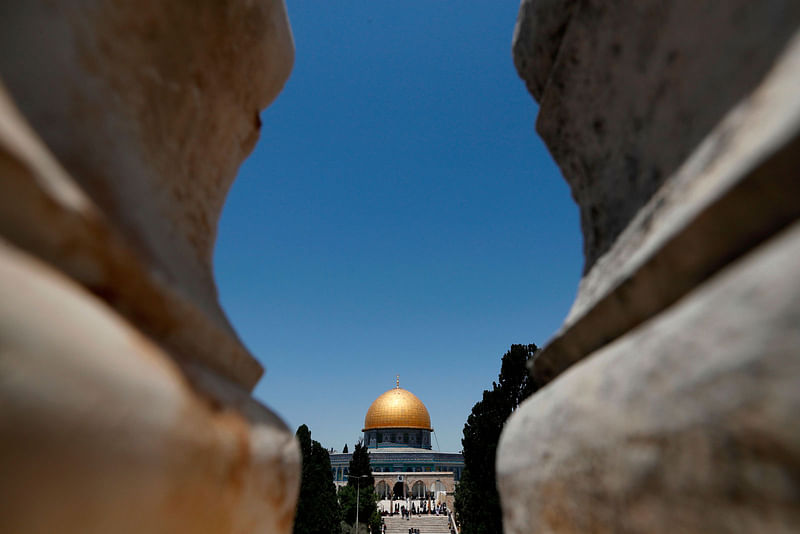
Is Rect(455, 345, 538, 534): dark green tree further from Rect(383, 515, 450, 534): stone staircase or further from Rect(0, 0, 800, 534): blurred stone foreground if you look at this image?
Rect(383, 515, 450, 534): stone staircase

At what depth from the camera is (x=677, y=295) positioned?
1099mm

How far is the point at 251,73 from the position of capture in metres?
1.97

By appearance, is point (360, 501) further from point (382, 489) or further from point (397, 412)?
point (397, 412)

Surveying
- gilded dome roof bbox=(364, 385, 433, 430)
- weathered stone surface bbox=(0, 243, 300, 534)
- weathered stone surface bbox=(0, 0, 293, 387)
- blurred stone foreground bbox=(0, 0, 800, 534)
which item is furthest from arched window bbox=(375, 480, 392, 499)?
weathered stone surface bbox=(0, 243, 300, 534)

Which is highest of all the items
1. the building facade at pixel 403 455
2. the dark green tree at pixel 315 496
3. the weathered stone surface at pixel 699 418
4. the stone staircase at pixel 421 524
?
the building facade at pixel 403 455

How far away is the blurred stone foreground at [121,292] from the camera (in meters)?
0.83

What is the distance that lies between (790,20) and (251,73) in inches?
64.6

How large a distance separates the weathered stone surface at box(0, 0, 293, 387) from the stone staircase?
3309 centimetres

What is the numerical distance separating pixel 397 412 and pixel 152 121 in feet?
145

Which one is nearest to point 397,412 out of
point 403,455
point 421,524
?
point 403,455

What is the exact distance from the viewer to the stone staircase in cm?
3131

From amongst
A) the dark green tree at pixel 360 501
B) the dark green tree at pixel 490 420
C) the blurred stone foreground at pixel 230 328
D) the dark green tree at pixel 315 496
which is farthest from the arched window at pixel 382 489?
the blurred stone foreground at pixel 230 328

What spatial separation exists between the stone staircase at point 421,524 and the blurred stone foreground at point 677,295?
108 feet

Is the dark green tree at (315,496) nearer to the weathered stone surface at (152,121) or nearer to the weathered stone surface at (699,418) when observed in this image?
the weathered stone surface at (152,121)
